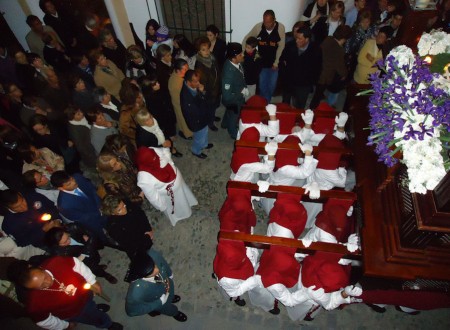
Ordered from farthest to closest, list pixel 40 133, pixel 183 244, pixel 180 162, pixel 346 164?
pixel 180 162 → pixel 183 244 → pixel 40 133 → pixel 346 164

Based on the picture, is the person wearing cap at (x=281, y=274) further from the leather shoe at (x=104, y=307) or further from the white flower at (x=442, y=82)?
the leather shoe at (x=104, y=307)

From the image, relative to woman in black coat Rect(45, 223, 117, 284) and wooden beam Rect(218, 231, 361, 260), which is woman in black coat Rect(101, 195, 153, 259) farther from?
wooden beam Rect(218, 231, 361, 260)

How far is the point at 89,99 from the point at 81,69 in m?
0.75

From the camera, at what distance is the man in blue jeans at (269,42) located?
4887 millimetres

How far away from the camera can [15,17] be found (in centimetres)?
629

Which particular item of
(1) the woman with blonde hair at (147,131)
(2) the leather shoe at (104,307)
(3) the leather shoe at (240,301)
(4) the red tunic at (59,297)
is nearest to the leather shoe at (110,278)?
(2) the leather shoe at (104,307)

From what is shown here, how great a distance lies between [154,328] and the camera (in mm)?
3742

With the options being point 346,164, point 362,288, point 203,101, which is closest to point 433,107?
point 346,164

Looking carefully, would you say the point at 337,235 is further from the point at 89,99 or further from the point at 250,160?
the point at 89,99

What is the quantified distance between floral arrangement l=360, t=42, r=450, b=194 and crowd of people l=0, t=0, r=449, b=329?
3.38ft

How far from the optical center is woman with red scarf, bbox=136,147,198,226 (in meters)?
3.52

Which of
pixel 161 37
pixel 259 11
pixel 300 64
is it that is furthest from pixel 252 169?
pixel 259 11

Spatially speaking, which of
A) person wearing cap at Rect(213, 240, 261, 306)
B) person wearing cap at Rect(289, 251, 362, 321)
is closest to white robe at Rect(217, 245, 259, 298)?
person wearing cap at Rect(213, 240, 261, 306)

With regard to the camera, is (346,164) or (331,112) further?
(331,112)
